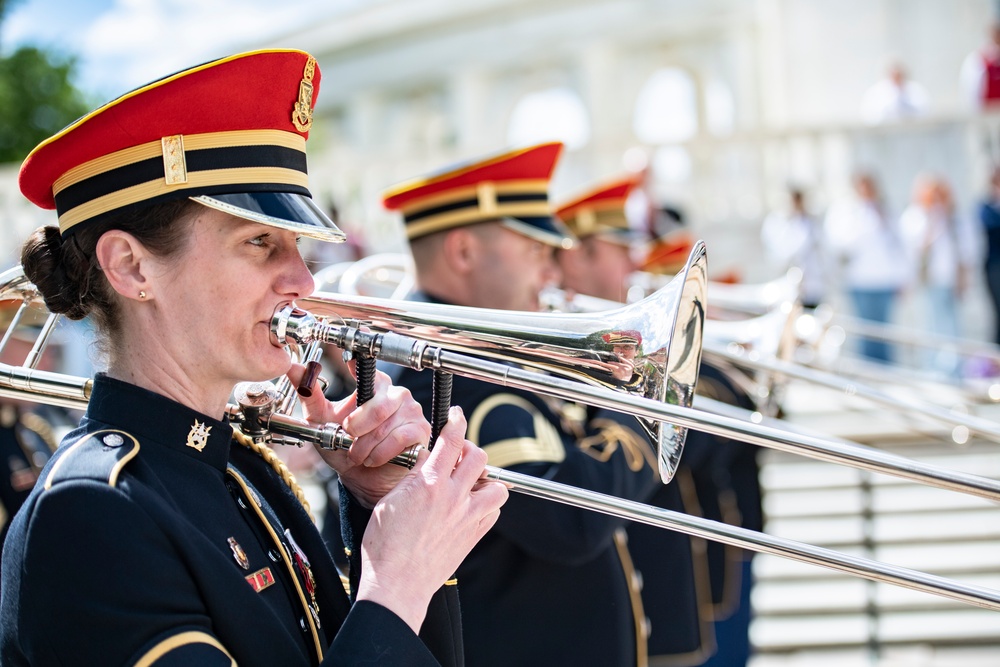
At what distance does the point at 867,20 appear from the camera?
661 inches

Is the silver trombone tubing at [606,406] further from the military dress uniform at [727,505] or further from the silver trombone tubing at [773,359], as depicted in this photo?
the military dress uniform at [727,505]

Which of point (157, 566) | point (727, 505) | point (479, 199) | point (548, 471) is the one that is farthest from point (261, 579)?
point (727, 505)

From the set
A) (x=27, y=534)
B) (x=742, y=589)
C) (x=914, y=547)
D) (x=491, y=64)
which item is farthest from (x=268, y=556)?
(x=491, y=64)

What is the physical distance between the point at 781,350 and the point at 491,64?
20658mm

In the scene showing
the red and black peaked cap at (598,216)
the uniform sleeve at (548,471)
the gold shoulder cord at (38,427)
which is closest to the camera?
the uniform sleeve at (548,471)

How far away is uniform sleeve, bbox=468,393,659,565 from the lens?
289 centimetres

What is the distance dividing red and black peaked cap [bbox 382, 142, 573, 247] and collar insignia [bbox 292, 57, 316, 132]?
5.26 ft

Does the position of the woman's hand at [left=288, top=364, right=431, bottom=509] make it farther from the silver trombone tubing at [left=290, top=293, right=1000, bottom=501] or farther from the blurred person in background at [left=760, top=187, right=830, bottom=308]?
the blurred person in background at [left=760, top=187, right=830, bottom=308]

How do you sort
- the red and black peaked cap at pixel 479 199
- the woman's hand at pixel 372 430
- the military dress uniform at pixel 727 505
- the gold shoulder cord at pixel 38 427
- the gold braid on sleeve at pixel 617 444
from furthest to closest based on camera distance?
the military dress uniform at pixel 727 505 → the gold shoulder cord at pixel 38 427 → the red and black peaked cap at pixel 479 199 → the gold braid on sleeve at pixel 617 444 → the woman's hand at pixel 372 430

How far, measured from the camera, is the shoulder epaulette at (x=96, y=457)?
1648mm

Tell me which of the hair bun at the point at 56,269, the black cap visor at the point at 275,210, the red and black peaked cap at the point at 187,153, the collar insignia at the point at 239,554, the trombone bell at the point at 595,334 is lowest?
the collar insignia at the point at 239,554

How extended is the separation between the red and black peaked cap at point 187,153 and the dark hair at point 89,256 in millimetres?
26

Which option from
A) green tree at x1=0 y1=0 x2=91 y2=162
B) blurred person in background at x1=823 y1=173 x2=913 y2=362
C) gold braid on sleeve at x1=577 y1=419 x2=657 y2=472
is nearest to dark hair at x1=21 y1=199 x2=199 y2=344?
gold braid on sleeve at x1=577 y1=419 x2=657 y2=472

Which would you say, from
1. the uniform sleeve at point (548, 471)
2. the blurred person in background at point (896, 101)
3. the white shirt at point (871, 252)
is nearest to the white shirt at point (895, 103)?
the blurred person in background at point (896, 101)
